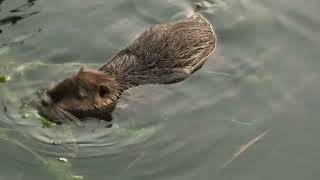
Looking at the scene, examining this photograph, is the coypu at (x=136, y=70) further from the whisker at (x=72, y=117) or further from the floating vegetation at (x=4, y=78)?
the floating vegetation at (x=4, y=78)

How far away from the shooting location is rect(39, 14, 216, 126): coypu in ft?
19.0

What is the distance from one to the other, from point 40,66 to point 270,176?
2.49 meters

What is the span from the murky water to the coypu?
0.41ft

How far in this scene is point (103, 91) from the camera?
6.03m

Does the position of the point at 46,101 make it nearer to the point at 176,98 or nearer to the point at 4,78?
the point at 4,78

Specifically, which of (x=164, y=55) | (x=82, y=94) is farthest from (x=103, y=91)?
(x=164, y=55)

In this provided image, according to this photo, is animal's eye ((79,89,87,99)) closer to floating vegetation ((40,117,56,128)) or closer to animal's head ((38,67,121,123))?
animal's head ((38,67,121,123))

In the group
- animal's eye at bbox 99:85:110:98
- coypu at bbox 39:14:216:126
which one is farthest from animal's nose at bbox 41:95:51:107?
animal's eye at bbox 99:85:110:98

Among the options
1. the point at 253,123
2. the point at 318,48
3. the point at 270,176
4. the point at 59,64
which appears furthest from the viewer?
the point at 318,48

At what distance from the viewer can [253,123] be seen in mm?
6145

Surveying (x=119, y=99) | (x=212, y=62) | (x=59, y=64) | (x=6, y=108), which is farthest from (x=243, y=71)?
(x=6, y=108)

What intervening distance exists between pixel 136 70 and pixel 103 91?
453 millimetres

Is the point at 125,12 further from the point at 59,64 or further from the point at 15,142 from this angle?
the point at 15,142

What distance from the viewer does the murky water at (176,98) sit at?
556 centimetres
